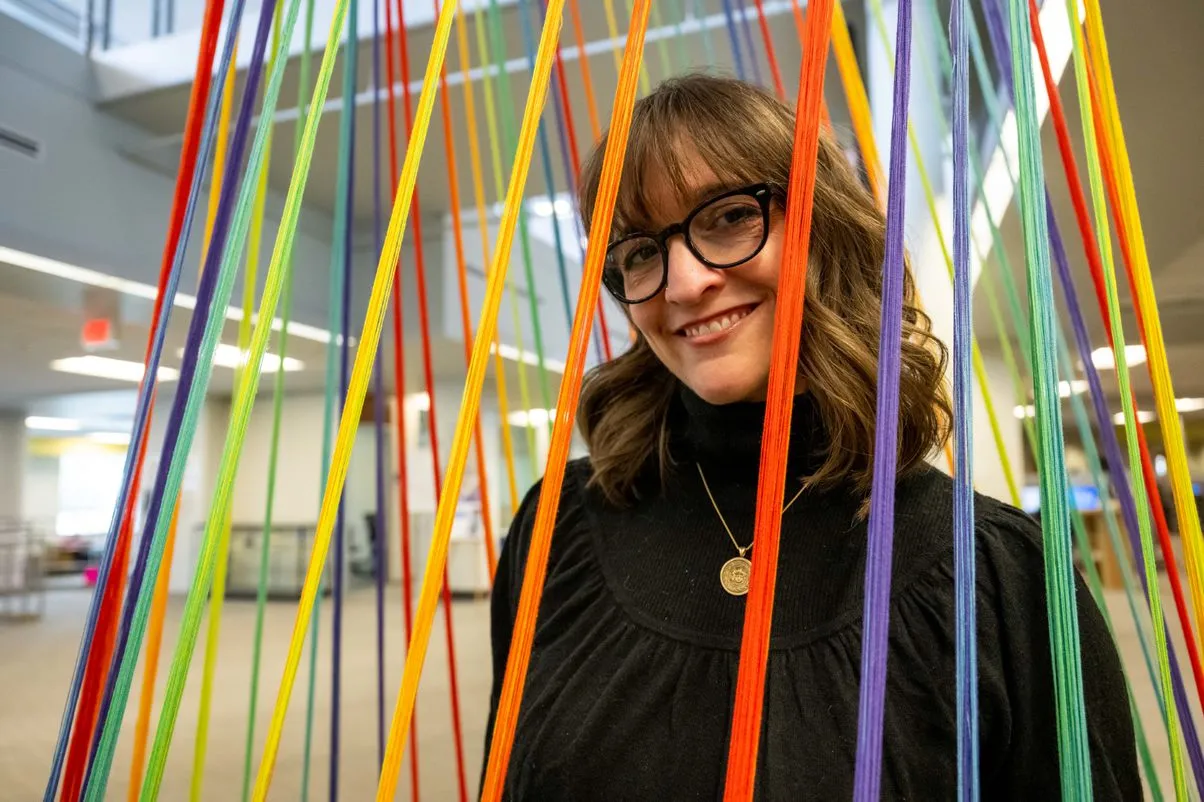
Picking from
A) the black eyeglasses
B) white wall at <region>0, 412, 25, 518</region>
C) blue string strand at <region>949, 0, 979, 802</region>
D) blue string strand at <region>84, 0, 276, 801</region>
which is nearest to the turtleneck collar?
the black eyeglasses

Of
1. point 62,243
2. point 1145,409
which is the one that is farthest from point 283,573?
point 1145,409

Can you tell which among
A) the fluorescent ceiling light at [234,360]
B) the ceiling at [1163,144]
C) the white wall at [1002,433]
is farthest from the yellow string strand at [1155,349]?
the fluorescent ceiling light at [234,360]

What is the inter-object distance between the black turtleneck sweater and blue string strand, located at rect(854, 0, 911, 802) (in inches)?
7.2

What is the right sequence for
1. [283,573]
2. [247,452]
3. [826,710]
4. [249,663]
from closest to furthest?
[826,710]
[249,663]
[283,573]
[247,452]

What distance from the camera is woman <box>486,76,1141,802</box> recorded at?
0.52m

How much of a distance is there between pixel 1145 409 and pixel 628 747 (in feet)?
16.3

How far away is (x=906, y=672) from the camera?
53 centimetres

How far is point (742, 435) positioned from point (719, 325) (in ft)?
0.33

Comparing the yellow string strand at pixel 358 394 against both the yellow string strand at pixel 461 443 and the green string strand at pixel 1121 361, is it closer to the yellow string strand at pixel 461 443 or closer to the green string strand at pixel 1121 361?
the yellow string strand at pixel 461 443

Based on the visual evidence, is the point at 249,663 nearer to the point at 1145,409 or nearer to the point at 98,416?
the point at 1145,409

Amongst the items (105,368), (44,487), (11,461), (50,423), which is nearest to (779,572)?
(105,368)

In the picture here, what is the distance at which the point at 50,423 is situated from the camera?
8945 millimetres

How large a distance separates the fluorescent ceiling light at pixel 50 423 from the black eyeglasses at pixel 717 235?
9.57 metres

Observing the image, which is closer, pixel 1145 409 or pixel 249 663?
pixel 249 663
